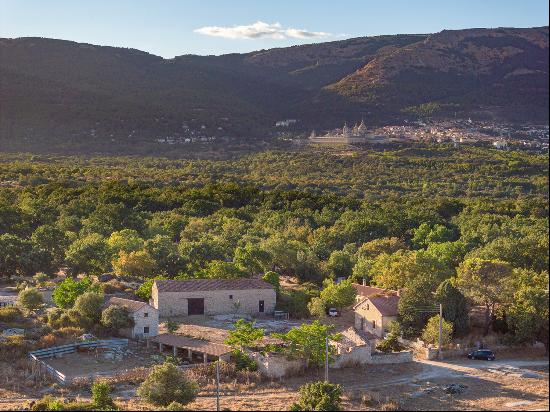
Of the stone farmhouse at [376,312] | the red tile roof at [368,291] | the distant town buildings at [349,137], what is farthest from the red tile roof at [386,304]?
the distant town buildings at [349,137]

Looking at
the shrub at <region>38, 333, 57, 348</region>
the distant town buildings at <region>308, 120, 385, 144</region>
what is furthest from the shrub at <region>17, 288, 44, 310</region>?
the distant town buildings at <region>308, 120, 385, 144</region>

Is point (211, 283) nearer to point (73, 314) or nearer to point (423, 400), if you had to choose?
point (73, 314)

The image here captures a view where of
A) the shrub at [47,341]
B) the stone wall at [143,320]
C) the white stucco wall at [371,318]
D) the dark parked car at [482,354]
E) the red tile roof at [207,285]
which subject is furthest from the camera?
the red tile roof at [207,285]

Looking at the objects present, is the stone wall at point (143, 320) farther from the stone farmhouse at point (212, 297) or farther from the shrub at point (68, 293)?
the shrub at point (68, 293)

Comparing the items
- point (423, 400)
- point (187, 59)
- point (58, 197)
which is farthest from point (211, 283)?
point (187, 59)

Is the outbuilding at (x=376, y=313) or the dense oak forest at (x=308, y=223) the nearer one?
the outbuilding at (x=376, y=313)

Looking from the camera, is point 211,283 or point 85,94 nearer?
point 211,283

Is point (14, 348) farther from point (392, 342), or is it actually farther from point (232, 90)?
point (232, 90)
